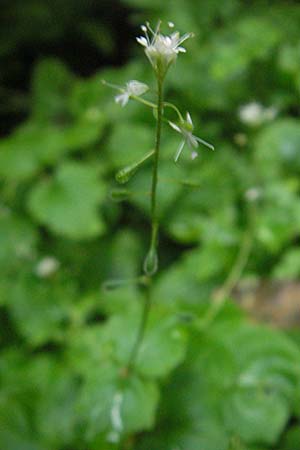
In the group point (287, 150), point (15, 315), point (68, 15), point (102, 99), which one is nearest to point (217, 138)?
point (287, 150)

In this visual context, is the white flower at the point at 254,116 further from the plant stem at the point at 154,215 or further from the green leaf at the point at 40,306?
the plant stem at the point at 154,215

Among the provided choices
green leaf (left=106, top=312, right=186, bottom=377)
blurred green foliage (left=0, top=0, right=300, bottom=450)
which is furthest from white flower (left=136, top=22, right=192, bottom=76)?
green leaf (left=106, top=312, right=186, bottom=377)

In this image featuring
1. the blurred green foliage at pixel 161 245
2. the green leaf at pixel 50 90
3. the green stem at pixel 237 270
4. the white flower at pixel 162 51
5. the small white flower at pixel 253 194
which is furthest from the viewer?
the green leaf at pixel 50 90

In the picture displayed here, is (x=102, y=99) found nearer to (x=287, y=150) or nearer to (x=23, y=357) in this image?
(x=287, y=150)

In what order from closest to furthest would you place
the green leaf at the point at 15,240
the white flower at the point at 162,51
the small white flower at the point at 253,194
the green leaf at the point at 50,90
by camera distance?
1. the white flower at the point at 162,51
2. the small white flower at the point at 253,194
3. the green leaf at the point at 15,240
4. the green leaf at the point at 50,90

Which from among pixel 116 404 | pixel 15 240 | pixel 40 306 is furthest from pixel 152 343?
pixel 15 240

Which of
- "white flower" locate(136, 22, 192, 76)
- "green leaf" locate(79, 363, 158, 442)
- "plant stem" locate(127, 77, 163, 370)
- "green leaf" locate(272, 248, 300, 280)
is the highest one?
"white flower" locate(136, 22, 192, 76)

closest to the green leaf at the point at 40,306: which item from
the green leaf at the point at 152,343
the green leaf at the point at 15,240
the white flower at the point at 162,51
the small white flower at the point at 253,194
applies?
the green leaf at the point at 15,240

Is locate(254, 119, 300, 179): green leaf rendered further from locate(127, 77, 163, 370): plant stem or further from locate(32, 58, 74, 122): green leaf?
locate(32, 58, 74, 122): green leaf

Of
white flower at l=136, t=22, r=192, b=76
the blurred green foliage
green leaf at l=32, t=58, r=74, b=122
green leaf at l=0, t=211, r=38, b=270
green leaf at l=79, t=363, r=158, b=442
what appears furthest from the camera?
green leaf at l=32, t=58, r=74, b=122
